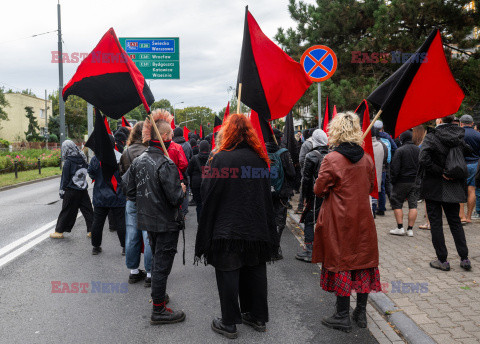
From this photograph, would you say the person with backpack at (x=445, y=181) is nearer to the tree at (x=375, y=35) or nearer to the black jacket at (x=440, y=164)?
the black jacket at (x=440, y=164)

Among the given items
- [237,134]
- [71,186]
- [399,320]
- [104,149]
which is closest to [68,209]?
[71,186]

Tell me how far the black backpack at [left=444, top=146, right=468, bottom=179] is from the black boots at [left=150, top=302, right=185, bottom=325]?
144 inches

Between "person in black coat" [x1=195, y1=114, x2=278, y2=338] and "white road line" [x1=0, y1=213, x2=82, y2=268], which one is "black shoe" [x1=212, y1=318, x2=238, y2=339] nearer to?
"person in black coat" [x1=195, y1=114, x2=278, y2=338]

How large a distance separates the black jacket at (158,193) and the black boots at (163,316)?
763 mm

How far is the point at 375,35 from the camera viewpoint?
40.2 feet

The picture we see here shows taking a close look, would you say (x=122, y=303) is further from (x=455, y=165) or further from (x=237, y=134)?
(x=455, y=165)

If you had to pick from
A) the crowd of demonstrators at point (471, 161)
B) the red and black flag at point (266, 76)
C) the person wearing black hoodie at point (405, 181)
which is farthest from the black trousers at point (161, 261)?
the crowd of demonstrators at point (471, 161)

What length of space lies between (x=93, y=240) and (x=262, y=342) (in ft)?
12.4

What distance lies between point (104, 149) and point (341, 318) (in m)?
3.66

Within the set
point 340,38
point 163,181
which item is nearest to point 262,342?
point 163,181

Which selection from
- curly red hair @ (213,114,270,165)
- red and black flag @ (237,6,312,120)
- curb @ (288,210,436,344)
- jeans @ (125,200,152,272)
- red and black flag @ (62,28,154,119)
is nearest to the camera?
curb @ (288,210,436,344)

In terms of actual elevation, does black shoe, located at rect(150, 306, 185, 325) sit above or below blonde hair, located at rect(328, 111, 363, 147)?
below

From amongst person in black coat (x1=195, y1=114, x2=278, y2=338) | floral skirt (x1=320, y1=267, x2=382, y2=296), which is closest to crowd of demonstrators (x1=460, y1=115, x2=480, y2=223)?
floral skirt (x1=320, y1=267, x2=382, y2=296)

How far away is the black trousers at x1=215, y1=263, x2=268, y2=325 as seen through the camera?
3469mm
